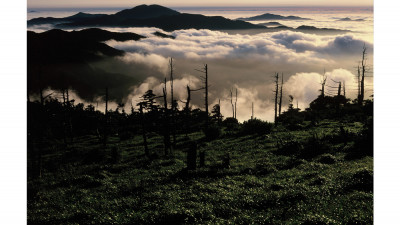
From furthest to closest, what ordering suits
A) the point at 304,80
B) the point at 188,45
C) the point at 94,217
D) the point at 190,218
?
the point at 304,80, the point at 188,45, the point at 94,217, the point at 190,218

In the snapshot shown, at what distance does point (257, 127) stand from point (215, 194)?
32601 millimetres

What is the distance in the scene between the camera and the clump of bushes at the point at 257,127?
159 ft

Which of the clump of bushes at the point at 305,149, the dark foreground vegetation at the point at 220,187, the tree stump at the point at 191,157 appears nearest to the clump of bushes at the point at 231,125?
the dark foreground vegetation at the point at 220,187

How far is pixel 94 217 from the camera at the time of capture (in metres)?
16.2

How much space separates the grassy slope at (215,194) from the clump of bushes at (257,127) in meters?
16.3

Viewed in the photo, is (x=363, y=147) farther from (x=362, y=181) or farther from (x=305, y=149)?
(x=362, y=181)

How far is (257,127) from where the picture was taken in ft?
166

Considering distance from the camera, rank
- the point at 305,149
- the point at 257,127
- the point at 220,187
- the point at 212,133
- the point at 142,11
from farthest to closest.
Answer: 1. the point at 212,133
2. the point at 257,127
3. the point at 305,149
4. the point at 142,11
5. the point at 220,187

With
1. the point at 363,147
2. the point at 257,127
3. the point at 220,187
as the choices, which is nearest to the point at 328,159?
the point at 363,147

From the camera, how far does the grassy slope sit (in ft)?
49.7

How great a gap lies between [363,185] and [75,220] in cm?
1771
